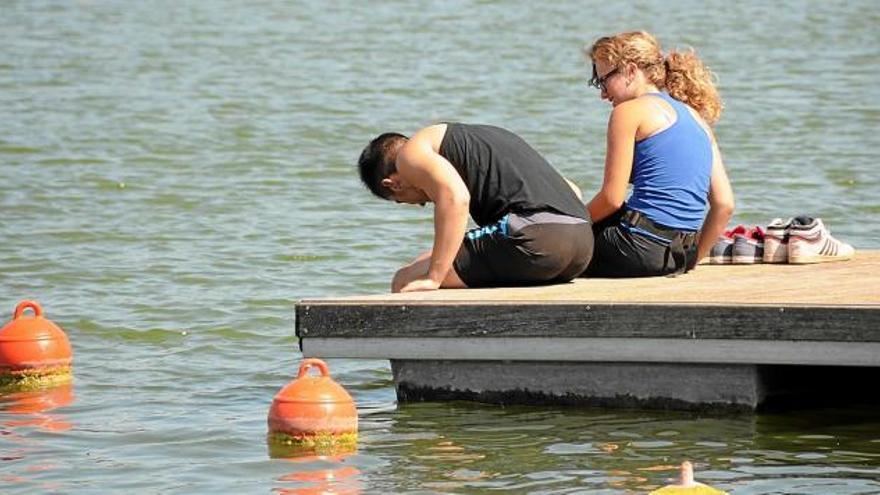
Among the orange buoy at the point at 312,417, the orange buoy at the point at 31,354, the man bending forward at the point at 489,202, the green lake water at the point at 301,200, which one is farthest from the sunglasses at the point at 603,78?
the orange buoy at the point at 31,354

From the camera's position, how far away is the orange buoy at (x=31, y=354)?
29.5 ft

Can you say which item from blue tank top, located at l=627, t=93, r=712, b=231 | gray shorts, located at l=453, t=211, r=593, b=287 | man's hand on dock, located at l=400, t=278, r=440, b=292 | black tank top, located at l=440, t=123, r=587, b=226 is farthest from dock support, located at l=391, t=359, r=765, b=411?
blue tank top, located at l=627, t=93, r=712, b=231

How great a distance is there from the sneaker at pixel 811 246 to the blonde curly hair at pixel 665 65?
718 mm

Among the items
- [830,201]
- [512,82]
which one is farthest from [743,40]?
[830,201]

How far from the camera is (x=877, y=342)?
732 centimetres

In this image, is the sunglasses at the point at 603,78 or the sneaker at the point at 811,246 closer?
the sunglasses at the point at 603,78

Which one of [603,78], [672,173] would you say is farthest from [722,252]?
[603,78]

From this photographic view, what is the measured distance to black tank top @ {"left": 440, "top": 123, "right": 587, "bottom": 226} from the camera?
8.25 meters

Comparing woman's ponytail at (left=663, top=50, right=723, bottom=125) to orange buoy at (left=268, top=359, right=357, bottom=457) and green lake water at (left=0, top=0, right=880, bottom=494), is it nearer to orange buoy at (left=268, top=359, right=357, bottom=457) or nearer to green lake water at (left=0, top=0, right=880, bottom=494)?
green lake water at (left=0, top=0, right=880, bottom=494)

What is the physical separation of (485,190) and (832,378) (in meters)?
1.71

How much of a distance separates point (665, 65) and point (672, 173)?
0.54m

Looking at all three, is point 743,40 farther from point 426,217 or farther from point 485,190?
point 485,190

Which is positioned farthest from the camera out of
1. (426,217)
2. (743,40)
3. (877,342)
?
(743,40)

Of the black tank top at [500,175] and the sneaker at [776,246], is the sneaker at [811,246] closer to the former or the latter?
the sneaker at [776,246]
